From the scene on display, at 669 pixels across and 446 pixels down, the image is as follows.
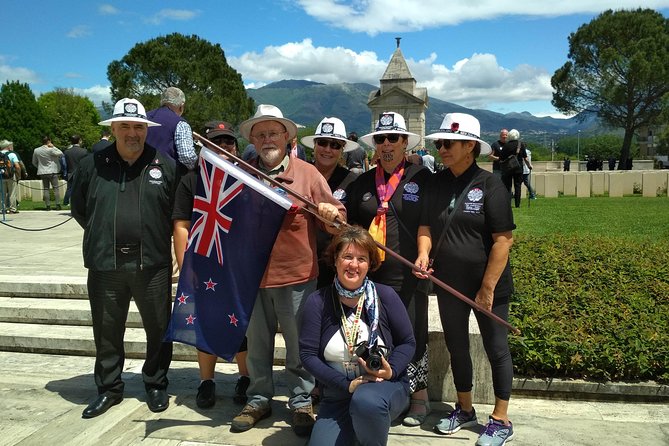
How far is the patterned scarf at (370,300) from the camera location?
3598 mm

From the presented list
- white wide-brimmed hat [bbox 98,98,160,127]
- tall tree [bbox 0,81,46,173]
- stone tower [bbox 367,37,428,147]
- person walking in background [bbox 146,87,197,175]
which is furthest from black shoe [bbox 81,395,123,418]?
tall tree [bbox 0,81,46,173]

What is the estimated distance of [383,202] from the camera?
13.6 ft

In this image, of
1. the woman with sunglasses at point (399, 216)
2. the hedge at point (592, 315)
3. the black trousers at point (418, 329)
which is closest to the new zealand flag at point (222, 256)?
the woman with sunglasses at point (399, 216)

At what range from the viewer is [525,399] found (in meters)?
4.73

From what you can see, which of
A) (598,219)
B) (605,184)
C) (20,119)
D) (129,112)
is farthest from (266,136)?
(20,119)

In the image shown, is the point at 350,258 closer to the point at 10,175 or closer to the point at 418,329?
the point at 418,329

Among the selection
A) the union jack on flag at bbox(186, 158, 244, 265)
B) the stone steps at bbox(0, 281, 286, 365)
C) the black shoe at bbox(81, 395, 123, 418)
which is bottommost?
the black shoe at bbox(81, 395, 123, 418)

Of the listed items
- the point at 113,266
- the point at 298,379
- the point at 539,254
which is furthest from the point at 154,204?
the point at 539,254

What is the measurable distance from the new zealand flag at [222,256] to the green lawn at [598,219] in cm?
643

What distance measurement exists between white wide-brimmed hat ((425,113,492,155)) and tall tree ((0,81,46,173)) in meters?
51.8

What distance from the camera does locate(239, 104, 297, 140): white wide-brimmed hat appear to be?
13.7 ft

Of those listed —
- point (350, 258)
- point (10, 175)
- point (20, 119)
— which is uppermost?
point (20, 119)

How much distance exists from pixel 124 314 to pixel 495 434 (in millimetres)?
2934

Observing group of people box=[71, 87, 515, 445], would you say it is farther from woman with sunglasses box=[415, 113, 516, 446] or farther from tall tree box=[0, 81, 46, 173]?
tall tree box=[0, 81, 46, 173]
